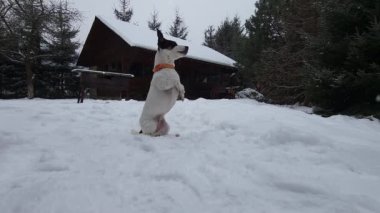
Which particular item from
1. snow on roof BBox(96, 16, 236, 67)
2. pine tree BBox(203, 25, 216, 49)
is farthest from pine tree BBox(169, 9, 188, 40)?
snow on roof BBox(96, 16, 236, 67)

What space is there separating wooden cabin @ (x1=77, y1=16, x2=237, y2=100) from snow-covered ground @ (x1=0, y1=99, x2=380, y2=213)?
473 inches

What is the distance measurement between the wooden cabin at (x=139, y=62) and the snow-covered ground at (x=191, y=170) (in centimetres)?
1201

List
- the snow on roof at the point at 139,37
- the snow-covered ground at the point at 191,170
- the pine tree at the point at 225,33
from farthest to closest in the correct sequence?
the pine tree at the point at 225,33
the snow on roof at the point at 139,37
the snow-covered ground at the point at 191,170

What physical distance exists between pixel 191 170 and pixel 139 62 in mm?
15846

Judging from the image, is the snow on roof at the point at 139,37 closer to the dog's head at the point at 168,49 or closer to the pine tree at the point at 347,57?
the pine tree at the point at 347,57

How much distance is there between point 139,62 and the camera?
17859 mm

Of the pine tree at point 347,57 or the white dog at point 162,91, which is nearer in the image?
the white dog at point 162,91

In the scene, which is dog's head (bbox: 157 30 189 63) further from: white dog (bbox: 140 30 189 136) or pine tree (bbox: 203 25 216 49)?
pine tree (bbox: 203 25 216 49)

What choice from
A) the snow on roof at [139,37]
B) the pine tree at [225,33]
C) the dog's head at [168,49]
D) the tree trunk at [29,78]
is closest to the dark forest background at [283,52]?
the tree trunk at [29,78]

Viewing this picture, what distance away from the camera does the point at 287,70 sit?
1383cm

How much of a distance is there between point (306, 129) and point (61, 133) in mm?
3111

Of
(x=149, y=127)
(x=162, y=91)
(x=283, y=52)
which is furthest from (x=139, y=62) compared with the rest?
(x=149, y=127)

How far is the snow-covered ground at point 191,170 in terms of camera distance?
6.38 ft

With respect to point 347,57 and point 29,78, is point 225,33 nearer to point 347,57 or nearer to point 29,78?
point 29,78
